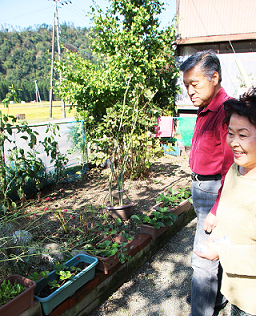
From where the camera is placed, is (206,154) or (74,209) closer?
(206,154)

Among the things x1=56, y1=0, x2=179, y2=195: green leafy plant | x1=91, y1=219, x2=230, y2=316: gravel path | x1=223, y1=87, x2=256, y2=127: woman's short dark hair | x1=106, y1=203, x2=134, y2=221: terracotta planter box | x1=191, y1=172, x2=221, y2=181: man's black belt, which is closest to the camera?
x1=223, y1=87, x2=256, y2=127: woman's short dark hair

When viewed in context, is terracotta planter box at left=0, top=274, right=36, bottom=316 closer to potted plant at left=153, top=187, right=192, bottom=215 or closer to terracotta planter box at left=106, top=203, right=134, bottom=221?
terracotta planter box at left=106, top=203, right=134, bottom=221

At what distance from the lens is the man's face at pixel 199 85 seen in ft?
4.67

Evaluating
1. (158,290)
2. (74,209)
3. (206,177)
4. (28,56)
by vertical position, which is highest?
(28,56)

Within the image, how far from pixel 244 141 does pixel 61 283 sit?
1.44m

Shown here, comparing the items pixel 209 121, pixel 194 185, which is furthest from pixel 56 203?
pixel 209 121

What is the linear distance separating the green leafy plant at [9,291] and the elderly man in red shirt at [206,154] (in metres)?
1.02

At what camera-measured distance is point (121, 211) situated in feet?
9.04

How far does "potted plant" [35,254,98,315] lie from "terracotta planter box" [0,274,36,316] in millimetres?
79

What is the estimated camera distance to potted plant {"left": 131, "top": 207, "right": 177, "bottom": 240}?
241 centimetres

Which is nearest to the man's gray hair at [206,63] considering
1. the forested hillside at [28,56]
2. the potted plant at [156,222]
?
the potted plant at [156,222]

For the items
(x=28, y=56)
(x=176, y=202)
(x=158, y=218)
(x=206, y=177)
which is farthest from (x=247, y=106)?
(x=28, y=56)

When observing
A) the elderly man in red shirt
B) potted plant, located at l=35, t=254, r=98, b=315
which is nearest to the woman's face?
the elderly man in red shirt

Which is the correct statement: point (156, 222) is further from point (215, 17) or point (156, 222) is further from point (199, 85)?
point (215, 17)
